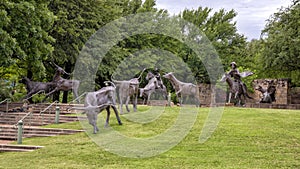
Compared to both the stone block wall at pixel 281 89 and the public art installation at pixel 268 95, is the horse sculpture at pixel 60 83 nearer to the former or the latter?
the public art installation at pixel 268 95

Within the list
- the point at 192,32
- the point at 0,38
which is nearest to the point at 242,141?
the point at 0,38

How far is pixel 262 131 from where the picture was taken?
43.9 ft

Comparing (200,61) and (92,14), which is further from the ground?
(92,14)

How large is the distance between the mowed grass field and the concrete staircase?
0.73 metres

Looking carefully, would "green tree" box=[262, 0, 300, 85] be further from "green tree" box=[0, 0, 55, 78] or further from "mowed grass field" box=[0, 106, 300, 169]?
"green tree" box=[0, 0, 55, 78]

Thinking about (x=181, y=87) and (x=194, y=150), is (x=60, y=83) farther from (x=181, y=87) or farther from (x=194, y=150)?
(x=194, y=150)

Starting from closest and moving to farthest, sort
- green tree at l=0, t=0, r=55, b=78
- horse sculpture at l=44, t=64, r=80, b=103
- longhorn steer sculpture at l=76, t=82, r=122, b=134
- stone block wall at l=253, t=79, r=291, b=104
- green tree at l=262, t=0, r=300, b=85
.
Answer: longhorn steer sculpture at l=76, t=82, r=122, b=134
green tree at l=0, t=0, r=55, b=78
horse sculpture at l=44, t=64, r=80, b=103
green tree at l=262, t=0, r=300, b=85
stone block wall at l=253, t=79, r=291, b=104

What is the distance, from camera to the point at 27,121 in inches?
674

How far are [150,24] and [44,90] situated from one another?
607 inches

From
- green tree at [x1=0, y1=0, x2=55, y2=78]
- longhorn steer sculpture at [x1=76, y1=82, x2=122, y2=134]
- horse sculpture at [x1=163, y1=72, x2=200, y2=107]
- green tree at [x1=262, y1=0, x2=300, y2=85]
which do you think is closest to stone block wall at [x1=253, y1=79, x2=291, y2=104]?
green tree at [x1=262, y1=0, x2=300, y2=85]

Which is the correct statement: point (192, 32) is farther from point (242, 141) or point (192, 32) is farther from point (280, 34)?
point (242, 141)

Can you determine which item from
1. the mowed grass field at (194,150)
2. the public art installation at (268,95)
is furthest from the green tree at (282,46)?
the mowed grass field at (194,150)

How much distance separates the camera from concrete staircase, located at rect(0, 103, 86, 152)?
45.4 ft

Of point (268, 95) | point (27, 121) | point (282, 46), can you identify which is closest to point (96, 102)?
point (27, 121)
